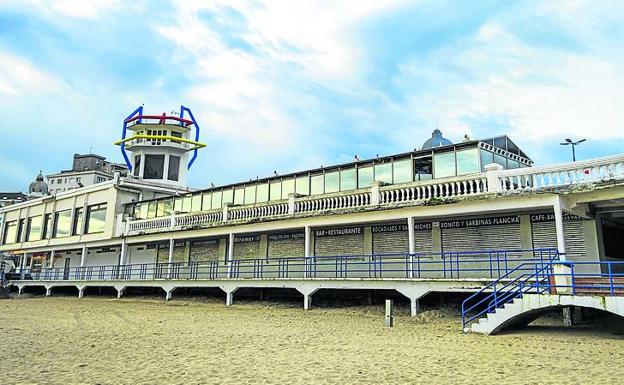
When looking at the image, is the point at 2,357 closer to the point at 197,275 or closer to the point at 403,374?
the point at 403,374

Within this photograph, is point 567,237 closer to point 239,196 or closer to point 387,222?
point 387,222

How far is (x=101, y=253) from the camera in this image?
34.3m

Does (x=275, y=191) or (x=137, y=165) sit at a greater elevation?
(x=137, y=165)

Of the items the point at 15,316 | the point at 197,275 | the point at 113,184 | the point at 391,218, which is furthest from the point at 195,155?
the point at 391,218

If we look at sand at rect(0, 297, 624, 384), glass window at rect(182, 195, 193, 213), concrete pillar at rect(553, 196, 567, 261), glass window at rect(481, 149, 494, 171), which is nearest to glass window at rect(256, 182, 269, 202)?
glass window at rect(182, 195, 193, 213)

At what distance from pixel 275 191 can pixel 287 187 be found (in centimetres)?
80

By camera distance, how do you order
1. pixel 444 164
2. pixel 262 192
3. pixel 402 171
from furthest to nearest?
1. pixel 262 192
2. pixel 402 171
3. pixel 444 164

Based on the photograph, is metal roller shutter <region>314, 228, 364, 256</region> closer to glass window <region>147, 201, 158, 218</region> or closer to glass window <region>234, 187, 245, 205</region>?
glass window <region>234, 187, 245, 205</region>

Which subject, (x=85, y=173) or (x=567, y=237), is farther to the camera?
(x=85, y=173)

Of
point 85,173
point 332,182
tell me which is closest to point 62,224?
point 332,182

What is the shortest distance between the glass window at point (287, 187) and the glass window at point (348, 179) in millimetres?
2729

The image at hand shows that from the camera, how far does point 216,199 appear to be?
25.9 metres

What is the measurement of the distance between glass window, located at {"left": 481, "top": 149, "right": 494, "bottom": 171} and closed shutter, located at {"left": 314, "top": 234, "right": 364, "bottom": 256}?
5.38 m

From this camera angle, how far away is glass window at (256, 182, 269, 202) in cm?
2307
